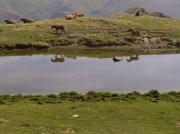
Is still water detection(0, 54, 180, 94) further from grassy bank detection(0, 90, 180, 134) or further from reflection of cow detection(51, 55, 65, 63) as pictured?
grassy bank detection(0, 90, 180, 134)

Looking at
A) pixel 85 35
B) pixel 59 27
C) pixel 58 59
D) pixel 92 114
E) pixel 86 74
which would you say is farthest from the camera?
pixel 59 27

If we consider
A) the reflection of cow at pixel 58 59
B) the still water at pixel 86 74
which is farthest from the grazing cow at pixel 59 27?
the reflection of cow at pixel 58 59

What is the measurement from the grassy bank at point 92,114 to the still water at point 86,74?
15460 mm

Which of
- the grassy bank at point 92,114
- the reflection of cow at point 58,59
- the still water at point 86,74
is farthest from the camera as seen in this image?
the reflection of cow at point 58,59

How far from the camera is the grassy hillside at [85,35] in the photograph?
13088 centimetres

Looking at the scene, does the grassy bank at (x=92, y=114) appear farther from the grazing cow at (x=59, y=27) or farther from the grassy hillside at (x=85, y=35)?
the grazing cow at (x=59, y=27)

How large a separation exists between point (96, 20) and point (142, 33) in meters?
19.8

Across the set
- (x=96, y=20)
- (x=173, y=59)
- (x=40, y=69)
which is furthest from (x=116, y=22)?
(x=40, y=69)

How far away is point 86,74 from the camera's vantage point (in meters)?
79.2

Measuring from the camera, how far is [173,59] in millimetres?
105688

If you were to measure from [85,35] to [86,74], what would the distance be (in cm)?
5842

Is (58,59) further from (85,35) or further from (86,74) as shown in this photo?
(85,35)

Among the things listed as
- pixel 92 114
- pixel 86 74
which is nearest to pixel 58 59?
pixel 86 74

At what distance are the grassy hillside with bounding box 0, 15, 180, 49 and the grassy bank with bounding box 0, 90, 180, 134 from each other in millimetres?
81960
